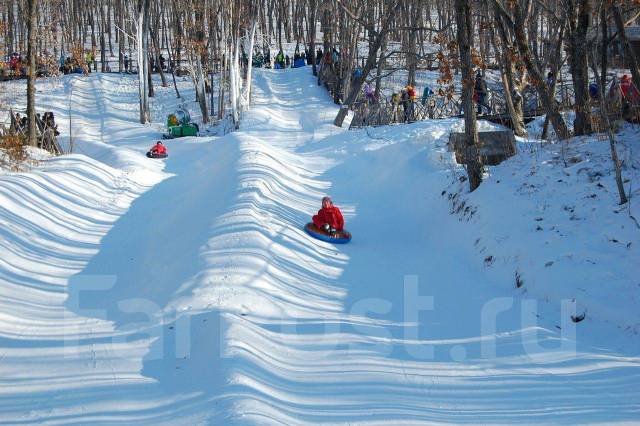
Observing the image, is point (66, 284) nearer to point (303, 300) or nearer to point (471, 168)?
point (303, 300)

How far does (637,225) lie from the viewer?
328 inches

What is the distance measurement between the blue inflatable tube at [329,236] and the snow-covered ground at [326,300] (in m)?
0.27

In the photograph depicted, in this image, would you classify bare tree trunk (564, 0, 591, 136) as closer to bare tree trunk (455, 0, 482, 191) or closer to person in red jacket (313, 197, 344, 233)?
bare tree trunk (455, 0, 482, 191)

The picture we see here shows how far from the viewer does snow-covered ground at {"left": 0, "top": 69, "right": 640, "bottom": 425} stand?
5652mm

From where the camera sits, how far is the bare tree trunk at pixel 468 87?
12117mm

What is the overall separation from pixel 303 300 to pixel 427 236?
4.27 meters

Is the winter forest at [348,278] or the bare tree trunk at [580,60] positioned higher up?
the bare tree trunk at [580,60]

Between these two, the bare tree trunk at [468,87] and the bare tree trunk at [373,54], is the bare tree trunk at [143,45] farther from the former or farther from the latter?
the bare tree trunk at [468,87]

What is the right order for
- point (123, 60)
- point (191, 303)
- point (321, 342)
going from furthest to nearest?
point (123, 60)
point (191, 303)
point (321, 342)

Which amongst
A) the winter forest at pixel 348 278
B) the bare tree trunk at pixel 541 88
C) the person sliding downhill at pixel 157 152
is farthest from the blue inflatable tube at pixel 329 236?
the person sliding downhill at pixel 157 152

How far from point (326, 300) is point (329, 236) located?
3053 millimetres

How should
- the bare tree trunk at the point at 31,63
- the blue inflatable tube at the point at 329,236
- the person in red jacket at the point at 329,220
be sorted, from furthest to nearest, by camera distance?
1. the bare tree trunk at the point at 31,63
2. the person in red jacket at the point at 329,220
3. the blue inflatable tube at the point at 329,236

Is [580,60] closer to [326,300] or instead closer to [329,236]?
[329,236]

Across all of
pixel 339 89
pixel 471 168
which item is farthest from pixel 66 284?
pixel 339 89
